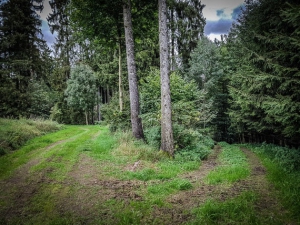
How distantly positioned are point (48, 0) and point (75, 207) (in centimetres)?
3914

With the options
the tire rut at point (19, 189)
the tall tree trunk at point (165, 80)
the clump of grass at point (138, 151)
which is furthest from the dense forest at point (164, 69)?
the tire rut at point (19, 189)

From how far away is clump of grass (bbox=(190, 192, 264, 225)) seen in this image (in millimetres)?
3211

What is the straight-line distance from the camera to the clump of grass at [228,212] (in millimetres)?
3211

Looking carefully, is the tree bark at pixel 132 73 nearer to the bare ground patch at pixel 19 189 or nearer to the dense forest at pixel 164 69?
the dense forest at pixel 164 69

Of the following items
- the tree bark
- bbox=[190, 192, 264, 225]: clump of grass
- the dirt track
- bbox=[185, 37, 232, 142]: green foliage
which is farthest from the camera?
bbox=[185, 37, 232, 142]: green foliage

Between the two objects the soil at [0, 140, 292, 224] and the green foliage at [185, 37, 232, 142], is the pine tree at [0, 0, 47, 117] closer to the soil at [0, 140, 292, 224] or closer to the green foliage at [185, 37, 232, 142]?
the soil at [0, 140, 292, 224]

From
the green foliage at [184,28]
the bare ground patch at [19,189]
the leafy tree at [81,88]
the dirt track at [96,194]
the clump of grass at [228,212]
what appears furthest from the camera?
the leafy tree at [81,88]

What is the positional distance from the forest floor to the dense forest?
262 centimetres

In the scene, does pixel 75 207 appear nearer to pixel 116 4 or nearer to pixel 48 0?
pixel 116 4

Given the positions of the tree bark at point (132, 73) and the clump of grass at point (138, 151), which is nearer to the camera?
the clump of grass at point (138, 151)

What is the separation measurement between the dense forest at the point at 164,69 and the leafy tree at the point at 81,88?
157 mm


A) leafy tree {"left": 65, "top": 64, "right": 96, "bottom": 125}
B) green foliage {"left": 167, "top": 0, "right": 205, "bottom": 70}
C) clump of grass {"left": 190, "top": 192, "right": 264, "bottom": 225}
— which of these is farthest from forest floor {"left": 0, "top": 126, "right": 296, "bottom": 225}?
leafy tree {"left": 65, "top": 64, "right": 96, "bottom": 125}

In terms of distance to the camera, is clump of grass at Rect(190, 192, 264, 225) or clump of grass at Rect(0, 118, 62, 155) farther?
clump of grass at Rect(0, 118, 62, 155)

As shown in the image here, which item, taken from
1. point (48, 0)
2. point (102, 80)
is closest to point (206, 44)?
point (102, 80)
